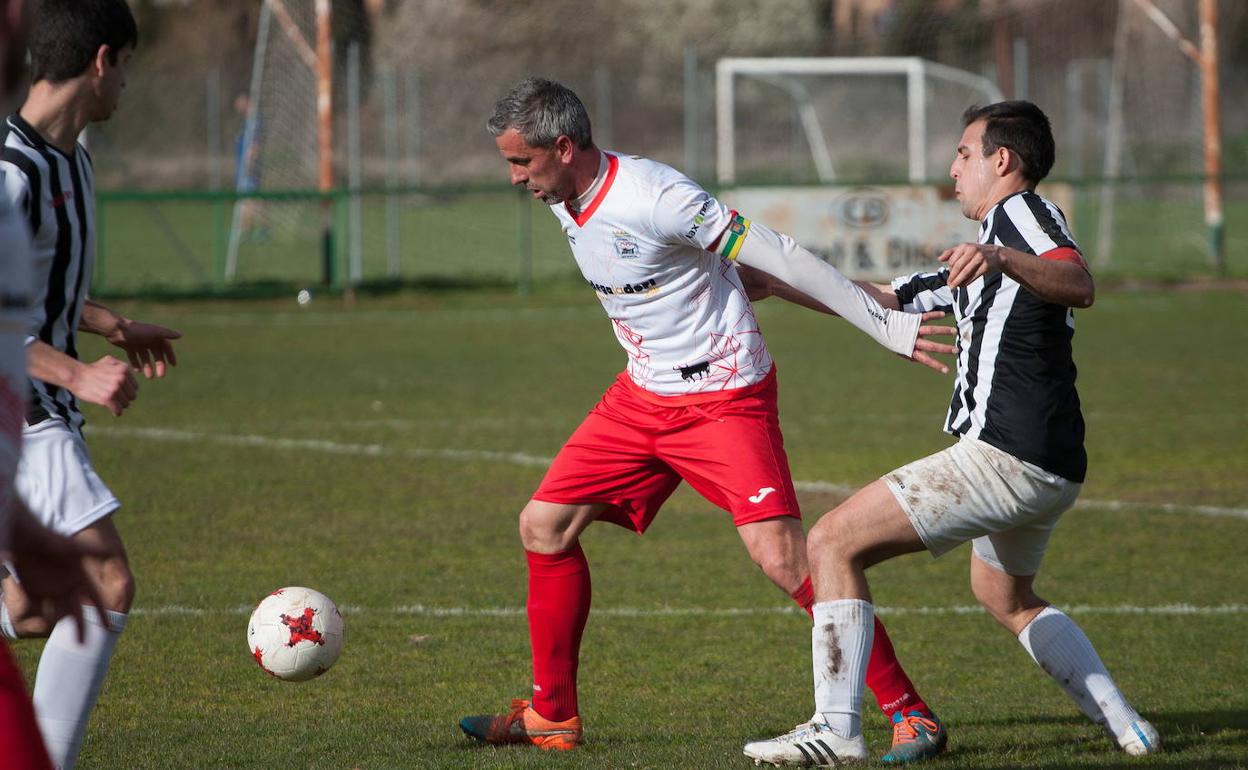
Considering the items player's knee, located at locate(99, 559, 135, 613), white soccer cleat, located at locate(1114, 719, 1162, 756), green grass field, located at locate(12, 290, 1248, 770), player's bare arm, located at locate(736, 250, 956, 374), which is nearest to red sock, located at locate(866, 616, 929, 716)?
green grass field, located at locate(12, 290, 1248, 770)

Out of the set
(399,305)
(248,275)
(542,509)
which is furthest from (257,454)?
(248,275)

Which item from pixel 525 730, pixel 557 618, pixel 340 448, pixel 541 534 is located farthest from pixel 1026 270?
pixel 340 448

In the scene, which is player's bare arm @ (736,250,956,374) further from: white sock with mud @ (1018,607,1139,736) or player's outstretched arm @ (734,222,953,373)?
white sock with mud @ (1018,607,1139,736)

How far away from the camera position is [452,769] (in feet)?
15.2

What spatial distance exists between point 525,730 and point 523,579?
2245 millimetres

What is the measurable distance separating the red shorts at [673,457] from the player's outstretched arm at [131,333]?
4.23ft

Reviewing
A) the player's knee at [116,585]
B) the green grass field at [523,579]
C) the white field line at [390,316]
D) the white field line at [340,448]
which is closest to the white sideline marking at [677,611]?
the green grass field at [523,579]

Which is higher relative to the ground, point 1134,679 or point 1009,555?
point 1009,555

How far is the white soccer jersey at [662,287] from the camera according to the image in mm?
4863

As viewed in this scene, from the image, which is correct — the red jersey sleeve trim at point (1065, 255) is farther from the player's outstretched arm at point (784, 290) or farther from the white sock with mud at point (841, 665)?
the white sock with mud at point (841, 665)

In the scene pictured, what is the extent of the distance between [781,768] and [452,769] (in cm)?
98

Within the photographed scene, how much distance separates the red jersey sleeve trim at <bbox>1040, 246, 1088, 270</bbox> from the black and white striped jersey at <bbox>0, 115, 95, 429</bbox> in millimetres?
2571

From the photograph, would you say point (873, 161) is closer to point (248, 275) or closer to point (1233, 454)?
point (248, 275)

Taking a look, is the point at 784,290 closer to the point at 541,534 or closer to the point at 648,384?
the point at 648,384
